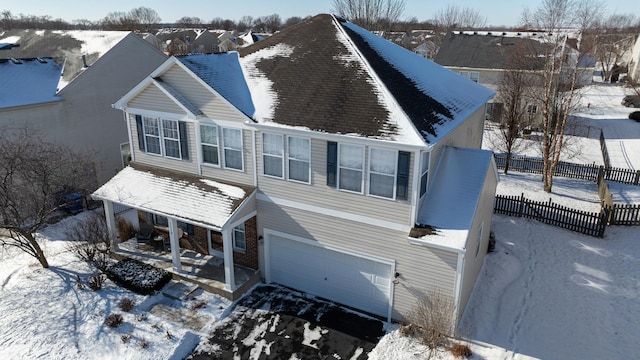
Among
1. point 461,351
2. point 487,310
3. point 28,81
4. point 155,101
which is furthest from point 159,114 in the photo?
point 487,310

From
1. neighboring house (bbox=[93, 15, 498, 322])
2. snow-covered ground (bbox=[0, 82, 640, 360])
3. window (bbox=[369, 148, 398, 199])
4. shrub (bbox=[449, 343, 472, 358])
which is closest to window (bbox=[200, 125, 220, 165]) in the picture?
neighboring house (bbox=[93, 15, 498, 322])

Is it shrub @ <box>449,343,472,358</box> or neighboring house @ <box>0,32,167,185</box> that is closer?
shrub @ <box>449,343,472,358</box>

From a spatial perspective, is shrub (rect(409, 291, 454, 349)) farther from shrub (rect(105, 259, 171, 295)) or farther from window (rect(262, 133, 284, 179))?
shrub (rect(105, 259, 171, 295))

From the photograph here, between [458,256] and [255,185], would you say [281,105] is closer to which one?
[255,185]

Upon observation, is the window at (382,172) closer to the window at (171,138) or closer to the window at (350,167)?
the window at (350,167)

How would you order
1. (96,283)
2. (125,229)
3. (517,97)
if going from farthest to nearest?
(517,97), (125,229), (96,283)

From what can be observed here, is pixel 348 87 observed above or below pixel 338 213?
above

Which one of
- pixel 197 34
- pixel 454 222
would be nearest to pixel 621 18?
pixel 197 34

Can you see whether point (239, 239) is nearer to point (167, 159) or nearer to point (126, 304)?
point (167, 159)
